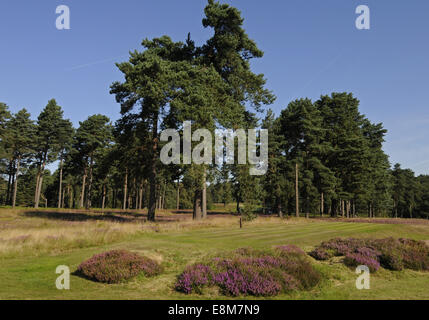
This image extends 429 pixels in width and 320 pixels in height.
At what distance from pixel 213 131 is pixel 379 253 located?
18.5 m

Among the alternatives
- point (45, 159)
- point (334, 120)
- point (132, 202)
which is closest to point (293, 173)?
point (334, 120)

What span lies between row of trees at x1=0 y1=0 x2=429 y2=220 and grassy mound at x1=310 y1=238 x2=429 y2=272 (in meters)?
15.0

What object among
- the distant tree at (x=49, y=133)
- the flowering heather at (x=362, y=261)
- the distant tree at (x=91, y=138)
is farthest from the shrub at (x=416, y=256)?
the distant tree at (x=49, y=133)

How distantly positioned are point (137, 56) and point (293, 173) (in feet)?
106

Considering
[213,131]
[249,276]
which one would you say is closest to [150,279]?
[249,276]

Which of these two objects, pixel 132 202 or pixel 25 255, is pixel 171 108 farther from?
pixel 132 202

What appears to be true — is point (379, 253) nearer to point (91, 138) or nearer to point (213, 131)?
point (213, 131)

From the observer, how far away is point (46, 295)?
8.21 m

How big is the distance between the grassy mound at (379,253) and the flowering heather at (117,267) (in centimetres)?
814

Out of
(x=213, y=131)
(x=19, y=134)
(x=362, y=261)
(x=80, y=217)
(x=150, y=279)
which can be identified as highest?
(x=19, y=134)

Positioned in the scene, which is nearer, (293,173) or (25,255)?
(25,255)

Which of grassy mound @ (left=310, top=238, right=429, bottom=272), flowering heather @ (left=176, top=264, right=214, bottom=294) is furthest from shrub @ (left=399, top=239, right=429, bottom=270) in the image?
flowering heather @ (left=176, top=264, right=214, bottom=294)

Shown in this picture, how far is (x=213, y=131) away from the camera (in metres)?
28.5

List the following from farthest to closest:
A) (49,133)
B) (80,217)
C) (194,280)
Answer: (49,133), (80,217), (194,280)
